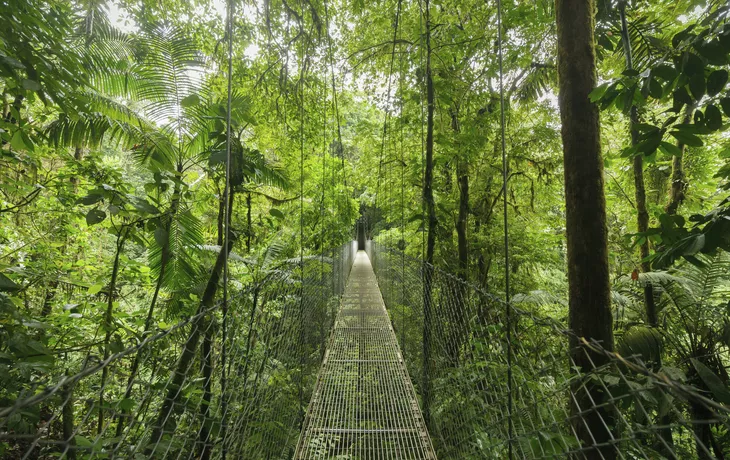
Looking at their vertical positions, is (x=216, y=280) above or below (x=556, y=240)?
below

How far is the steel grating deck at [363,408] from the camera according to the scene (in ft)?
5.58

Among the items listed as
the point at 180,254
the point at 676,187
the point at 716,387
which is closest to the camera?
the point at 716,387

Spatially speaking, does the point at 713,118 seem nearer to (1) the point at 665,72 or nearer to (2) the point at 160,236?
(1) the point at 665,72

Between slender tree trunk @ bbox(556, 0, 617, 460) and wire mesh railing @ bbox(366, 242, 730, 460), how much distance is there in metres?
0.09

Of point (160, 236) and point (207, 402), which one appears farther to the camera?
point (160, 236)

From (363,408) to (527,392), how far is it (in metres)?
0.99

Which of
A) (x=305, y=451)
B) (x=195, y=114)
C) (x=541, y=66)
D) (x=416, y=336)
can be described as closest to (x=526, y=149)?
(x=541, y=66)

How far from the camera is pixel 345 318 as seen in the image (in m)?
3.85

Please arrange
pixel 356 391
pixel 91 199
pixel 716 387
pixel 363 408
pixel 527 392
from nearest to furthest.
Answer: pixel 716 387 < pixel 91 199 < pixel 527 392 < pixel 363 408 < pixel 356 391

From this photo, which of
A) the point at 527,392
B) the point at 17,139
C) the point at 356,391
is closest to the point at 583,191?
the point at 527,392

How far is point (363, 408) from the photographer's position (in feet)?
6.73

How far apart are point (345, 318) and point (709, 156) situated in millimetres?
3825

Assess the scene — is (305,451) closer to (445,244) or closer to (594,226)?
(594,226)

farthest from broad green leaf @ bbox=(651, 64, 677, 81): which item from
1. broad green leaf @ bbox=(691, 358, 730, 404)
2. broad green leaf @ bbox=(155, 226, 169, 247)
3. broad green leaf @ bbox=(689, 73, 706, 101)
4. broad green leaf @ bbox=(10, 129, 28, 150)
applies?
broad green leaf @ bbox=(10, 129, 28, 150)
